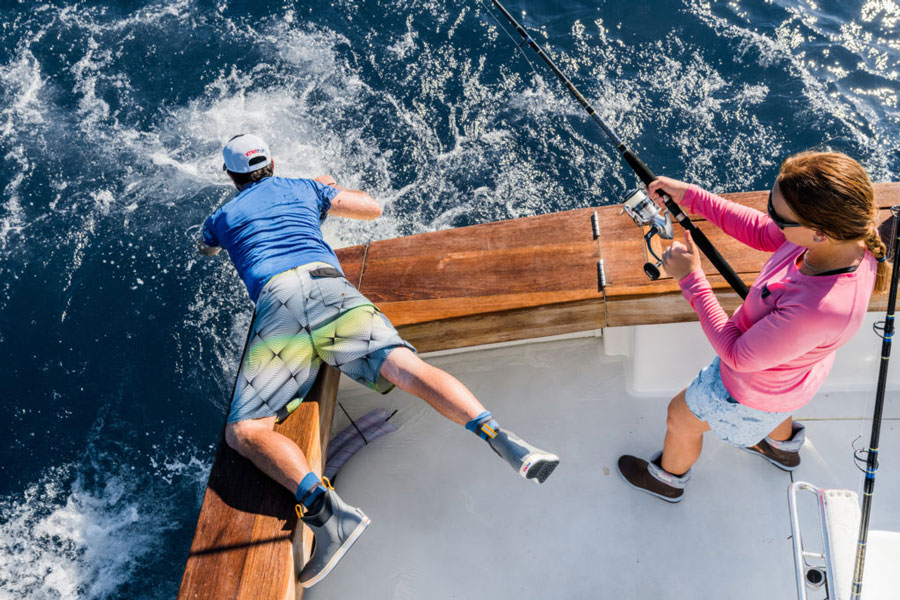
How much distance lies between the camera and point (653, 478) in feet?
8.31

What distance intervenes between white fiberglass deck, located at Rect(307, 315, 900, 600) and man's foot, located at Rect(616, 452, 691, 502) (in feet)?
0.16

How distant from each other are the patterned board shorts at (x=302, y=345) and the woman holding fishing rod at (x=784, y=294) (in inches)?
39.1

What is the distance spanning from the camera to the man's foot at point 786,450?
253 cm

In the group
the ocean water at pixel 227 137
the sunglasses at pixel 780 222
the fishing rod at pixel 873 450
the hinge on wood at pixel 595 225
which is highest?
the sunglasses at pixel 780 222

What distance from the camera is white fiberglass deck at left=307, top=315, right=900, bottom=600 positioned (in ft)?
7.93

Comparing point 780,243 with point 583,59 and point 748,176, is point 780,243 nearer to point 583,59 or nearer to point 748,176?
point 748,176

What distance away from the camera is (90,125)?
15.7ft

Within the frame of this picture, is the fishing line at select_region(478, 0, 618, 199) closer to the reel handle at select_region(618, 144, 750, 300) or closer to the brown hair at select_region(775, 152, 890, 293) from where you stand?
the reel handle at select_region(618, 144, 750, 300)

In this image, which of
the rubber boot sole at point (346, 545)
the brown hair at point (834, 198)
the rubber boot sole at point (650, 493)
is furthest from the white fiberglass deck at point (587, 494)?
the brown hair at point (834, 198)

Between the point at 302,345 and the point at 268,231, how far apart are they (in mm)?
522

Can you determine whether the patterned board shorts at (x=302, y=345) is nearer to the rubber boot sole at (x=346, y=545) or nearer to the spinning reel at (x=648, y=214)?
the rubber boot sole at (x=346, y=545)

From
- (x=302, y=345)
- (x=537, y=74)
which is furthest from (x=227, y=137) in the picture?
(x=302, y=345)

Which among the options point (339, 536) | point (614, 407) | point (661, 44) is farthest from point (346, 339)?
point (661, 44)

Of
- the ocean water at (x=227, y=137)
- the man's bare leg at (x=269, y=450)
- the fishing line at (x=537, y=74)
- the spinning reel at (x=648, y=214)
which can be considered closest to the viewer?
the man's bare leg at (x=269, y=450)
